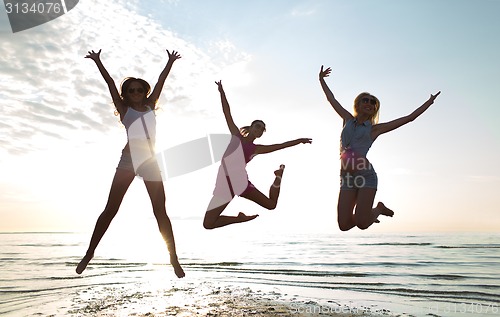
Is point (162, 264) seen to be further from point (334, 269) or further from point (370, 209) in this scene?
point (370, 209)

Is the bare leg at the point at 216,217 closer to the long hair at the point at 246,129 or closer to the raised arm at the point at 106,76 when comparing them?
the long hair at the point at 246,129

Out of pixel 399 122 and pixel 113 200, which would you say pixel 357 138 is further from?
pixel 113 200

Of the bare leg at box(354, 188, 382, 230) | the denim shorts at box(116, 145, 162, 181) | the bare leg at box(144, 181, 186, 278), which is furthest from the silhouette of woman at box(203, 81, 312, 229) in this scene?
the denim shorts at box(116, 145, 162, 181)

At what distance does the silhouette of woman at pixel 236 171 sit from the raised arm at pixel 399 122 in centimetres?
126

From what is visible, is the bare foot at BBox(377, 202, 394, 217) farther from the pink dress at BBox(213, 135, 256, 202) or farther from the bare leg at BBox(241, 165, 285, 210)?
the pink dress at BBox(213, 135, 256, 202)

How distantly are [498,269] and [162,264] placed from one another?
1724cm

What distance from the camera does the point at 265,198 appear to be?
8180mm

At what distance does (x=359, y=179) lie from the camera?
7.02m

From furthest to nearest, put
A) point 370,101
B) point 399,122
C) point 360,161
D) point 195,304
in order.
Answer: point 195,304
point 370,101
point 360,161
point 399,122

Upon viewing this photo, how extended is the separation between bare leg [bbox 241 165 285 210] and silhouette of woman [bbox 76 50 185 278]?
92.7 inches

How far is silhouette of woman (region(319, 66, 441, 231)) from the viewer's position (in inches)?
273

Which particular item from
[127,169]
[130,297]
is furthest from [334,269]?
[127,169]

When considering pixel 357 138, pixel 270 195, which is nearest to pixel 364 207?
pixel 357 138

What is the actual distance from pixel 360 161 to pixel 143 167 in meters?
3.60
